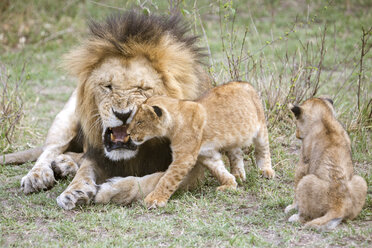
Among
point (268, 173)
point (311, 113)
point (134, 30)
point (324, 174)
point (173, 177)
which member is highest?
point (134, 30)

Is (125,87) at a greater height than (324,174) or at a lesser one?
greater

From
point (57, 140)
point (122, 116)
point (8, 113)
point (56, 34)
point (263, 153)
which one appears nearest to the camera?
point (122, 116)

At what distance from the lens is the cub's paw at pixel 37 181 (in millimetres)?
3982

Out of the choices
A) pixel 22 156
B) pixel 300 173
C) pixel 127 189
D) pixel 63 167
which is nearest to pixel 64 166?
pixel 63 167

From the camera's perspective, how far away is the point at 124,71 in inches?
138

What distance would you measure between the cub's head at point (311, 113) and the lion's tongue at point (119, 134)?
3.31 feet

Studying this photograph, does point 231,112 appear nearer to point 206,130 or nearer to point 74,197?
point 206,130

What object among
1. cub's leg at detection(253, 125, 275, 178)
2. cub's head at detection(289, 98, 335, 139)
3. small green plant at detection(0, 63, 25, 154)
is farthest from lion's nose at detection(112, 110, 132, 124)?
small green plant at detection(0, 63, 25, 154)

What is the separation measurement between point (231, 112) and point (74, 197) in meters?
1.15

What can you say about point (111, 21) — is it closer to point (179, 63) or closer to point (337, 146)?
point (179, 63)

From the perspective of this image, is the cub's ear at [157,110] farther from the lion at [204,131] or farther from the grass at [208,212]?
the grass at [208,212]

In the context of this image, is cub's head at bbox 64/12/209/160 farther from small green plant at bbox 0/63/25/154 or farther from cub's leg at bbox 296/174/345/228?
small green plant at bbox 0/63/25/154

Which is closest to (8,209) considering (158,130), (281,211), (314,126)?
(158,130)

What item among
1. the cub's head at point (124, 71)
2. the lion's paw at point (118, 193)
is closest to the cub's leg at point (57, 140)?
the cub's head at point (124, 71)
